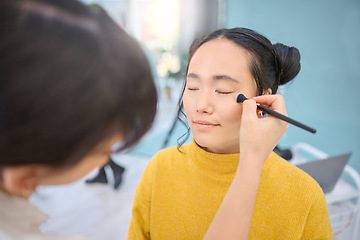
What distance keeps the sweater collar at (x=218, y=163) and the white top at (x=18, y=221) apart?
35cm

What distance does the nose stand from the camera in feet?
1.79

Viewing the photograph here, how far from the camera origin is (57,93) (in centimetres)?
28

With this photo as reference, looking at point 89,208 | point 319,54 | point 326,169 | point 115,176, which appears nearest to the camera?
point 326,169

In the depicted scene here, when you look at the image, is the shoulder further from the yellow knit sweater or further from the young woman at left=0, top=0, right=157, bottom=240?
the young woman at left=0, top=0, right=157, bottom=240

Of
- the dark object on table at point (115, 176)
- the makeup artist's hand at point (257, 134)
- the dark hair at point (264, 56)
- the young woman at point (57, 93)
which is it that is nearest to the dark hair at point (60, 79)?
the young woman at point (57, 93)

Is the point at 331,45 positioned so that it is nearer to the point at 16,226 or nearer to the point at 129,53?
the point at 129,53

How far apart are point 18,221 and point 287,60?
606mm

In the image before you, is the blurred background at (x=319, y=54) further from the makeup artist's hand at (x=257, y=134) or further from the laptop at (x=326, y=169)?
the makeup artist's hand at (x=257, y=134)

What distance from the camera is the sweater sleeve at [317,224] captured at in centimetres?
54

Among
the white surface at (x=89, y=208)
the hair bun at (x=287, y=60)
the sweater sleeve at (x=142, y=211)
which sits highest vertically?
the hair bun at (x=287, y=60)

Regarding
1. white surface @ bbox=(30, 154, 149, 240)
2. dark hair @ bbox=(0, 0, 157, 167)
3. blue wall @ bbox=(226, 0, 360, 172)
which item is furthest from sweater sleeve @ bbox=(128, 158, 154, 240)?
white surface @ bbox=(30, 154, 149, 240)

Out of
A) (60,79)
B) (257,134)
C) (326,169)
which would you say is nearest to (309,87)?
(326,169)

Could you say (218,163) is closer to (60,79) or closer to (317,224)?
(317,224)

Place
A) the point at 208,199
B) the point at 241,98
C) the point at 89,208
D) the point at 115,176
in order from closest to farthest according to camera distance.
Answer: the point at 241,98, the point at 208,199, the point at 89,208, the point at 115,176
